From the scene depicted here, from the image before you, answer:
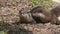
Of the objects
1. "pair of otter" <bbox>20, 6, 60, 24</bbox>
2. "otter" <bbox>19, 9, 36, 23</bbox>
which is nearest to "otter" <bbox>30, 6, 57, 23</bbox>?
"pair of otter" <bbox>20, 6, 60, 24</bbox>

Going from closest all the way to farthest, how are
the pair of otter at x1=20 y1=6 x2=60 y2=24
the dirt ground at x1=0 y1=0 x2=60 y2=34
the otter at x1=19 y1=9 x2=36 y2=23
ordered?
the dirt ground at x1=0 y1=0 x2=60 y2=34 → the otter at x1=19 y1=9 x2=36 y2=23 → the pair of otter at x1=20 y1=6 x2=60 y2=24

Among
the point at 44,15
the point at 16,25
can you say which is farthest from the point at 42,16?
the point at 16,25

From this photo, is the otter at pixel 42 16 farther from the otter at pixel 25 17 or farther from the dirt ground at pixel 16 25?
the dirt ground at pixel 16 25

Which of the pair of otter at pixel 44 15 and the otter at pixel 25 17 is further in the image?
the pair of otter at pixel 44 15

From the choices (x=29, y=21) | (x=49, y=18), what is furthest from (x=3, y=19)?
(x=49, y=18)

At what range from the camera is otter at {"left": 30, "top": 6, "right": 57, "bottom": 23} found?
8383 mm

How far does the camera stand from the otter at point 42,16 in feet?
27.5

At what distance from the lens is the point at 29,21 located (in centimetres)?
817

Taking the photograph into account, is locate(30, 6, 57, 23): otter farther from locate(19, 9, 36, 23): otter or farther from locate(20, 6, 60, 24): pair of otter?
locate(19, 9, 36, 23): otter

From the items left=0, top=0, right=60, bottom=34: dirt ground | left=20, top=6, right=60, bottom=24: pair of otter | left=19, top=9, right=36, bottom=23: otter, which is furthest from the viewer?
left=20, top=6, right=60, bottom=24: pair of otter

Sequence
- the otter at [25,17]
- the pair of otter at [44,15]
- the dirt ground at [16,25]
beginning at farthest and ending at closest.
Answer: the pair of otter at [44,15], the otter at [25,17], the dirt ground at [16,25]

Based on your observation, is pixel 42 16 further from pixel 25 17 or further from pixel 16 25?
pixel 16 25

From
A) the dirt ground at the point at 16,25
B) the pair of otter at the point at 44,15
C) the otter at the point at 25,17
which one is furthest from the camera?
the pair of otter at the point at 44,15

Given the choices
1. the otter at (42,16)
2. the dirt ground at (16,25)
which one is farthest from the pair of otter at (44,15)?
the dirt ground at (16,25)
